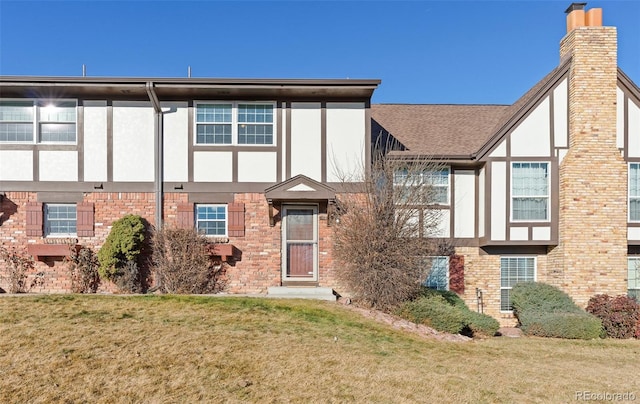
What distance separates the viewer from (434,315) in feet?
33.9

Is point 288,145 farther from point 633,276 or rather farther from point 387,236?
point 633,276

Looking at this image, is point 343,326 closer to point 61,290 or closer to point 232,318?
point 232,318

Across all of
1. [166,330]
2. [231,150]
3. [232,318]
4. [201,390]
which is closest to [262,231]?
[231,150]

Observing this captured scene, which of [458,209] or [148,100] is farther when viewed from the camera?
[458,209]

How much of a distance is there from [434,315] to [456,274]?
3390 mm

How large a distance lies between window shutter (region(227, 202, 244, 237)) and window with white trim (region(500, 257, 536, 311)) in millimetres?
8269

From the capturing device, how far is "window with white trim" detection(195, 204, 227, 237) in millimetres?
12312

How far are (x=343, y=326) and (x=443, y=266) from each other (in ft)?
18.9

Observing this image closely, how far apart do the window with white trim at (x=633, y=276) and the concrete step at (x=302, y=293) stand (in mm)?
9488

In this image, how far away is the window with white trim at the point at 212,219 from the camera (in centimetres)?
1231

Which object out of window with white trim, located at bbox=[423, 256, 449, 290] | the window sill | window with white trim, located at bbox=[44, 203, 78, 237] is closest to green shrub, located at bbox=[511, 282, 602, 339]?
window with white trim, located at bbox=[423, 256, 449, 290]

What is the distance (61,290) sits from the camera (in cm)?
1181

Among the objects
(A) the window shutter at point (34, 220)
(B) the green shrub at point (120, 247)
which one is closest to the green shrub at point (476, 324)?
(B) the green shrub at point (120, 247)

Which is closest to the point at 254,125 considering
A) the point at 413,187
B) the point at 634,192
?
the point at 413,187
